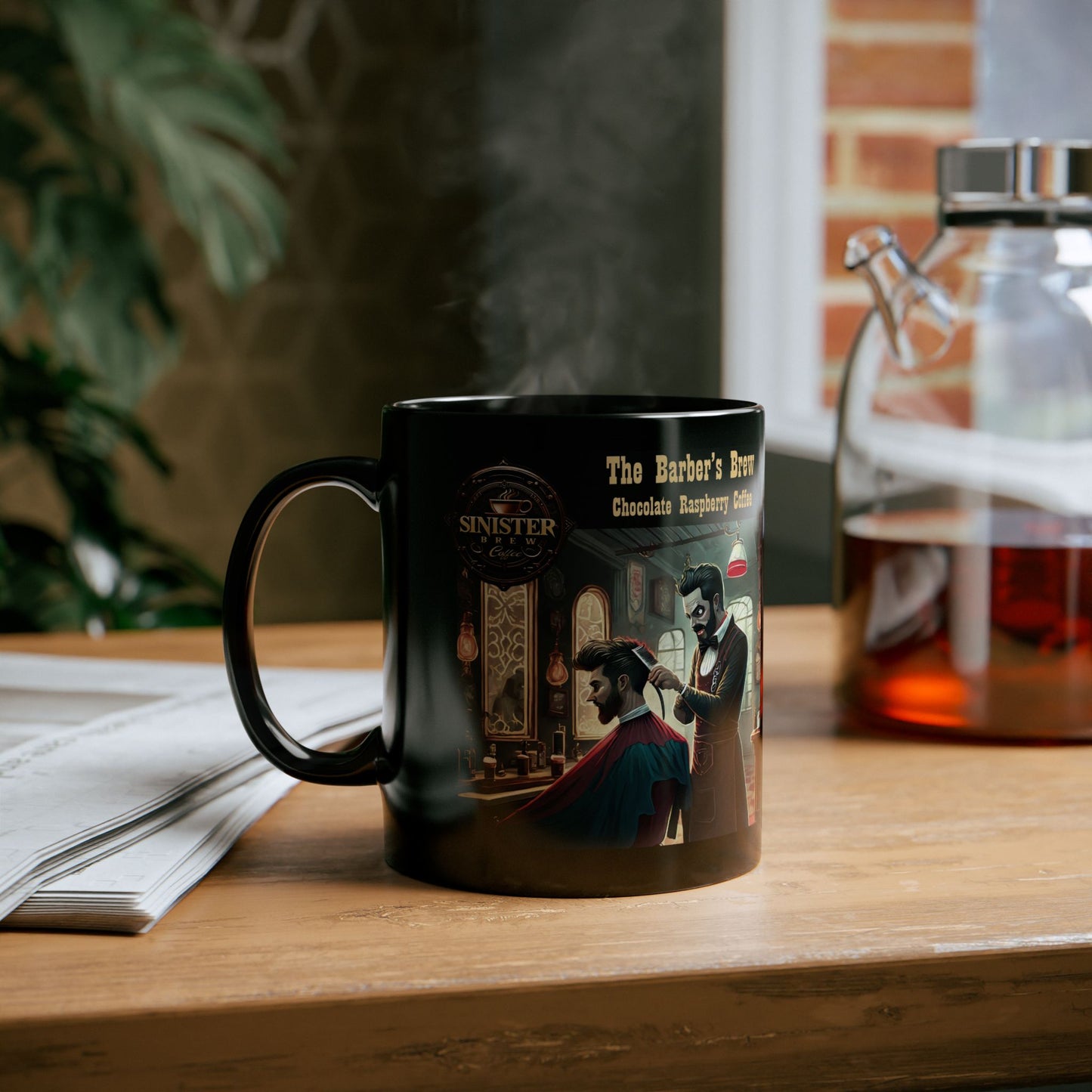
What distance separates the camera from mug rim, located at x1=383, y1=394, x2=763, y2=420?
0.42 m

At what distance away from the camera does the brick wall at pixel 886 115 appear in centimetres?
147

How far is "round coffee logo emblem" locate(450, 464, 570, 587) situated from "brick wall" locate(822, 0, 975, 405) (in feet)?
3.72

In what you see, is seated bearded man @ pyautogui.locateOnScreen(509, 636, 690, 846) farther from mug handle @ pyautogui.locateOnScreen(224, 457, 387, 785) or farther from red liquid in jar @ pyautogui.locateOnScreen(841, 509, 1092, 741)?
red liquid in jar @ pyautogui.locateOnScreen(841, 509, 1092, 741)

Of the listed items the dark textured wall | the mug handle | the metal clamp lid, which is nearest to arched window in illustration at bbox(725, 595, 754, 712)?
the mug handle

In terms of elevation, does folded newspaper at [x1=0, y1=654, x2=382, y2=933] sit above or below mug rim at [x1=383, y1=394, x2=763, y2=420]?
below

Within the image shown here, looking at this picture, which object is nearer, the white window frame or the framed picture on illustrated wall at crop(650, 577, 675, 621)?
the framed picture on illustrated wall at crop(650, 577, 675, 621)

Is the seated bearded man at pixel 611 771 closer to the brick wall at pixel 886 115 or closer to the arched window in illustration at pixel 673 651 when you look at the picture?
the arched window in illustration at pixel 673 651

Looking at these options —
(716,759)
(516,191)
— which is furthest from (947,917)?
(516,191)

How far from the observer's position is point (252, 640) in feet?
1.50

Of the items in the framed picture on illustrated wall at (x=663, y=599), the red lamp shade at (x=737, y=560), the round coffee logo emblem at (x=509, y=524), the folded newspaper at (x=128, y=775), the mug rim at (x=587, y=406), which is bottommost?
the folded newspaper at (x=128, y=775)

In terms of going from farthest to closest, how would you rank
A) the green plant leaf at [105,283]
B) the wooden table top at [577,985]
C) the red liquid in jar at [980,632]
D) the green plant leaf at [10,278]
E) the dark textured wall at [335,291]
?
the dark textured wall at [335,291] → the green plant leaf at [105,283] → the green plant leaf at [10,278] → the red liquid in jar at [980,632] → the wooden table top at [577,985]

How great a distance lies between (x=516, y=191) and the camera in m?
1.94

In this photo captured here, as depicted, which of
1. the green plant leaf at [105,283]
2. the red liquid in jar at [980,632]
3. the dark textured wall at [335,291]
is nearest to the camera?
the red liquid in jar at [980,632]

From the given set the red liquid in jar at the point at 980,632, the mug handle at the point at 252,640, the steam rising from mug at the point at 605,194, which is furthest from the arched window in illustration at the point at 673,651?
the steam rising from mug at the point at 605,194
